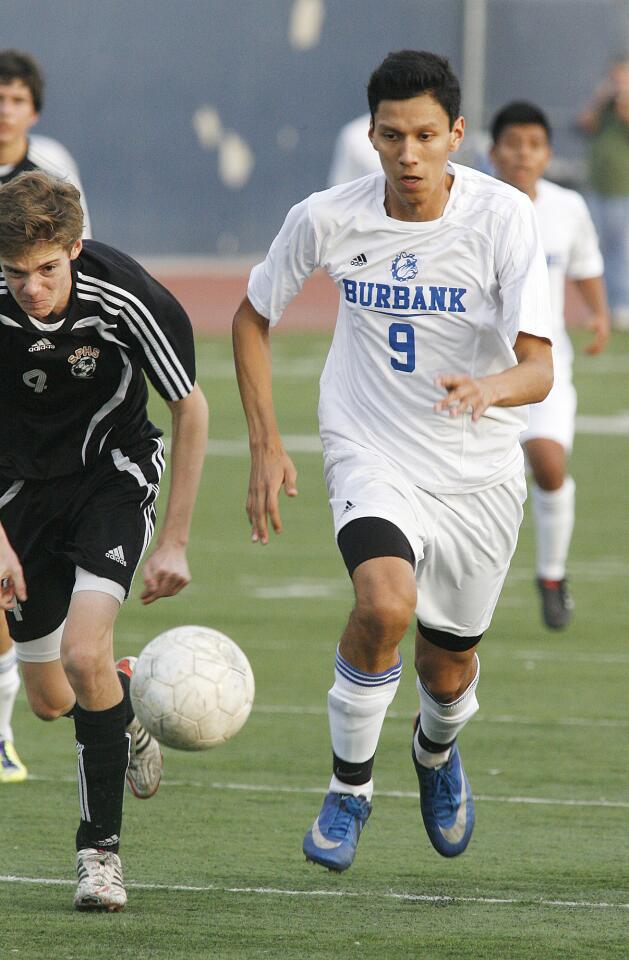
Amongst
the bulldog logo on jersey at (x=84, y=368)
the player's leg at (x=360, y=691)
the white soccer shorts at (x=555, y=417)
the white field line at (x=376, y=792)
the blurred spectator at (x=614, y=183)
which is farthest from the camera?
the blurred spectator at (x=614, y=183)

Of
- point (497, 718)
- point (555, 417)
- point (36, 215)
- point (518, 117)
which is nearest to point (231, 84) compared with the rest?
point (518, 117)

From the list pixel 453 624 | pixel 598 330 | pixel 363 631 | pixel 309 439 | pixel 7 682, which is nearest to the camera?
pixel 363 631

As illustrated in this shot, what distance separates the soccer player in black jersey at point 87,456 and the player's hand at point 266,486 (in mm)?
162

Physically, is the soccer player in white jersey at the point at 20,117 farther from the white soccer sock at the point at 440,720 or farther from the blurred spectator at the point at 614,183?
the blurred spectator at the point at 614,183

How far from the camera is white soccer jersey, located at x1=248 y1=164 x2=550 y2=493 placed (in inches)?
217

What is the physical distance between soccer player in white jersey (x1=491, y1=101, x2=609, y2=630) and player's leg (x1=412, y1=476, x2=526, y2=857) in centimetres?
373

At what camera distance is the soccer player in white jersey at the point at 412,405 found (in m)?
5.36

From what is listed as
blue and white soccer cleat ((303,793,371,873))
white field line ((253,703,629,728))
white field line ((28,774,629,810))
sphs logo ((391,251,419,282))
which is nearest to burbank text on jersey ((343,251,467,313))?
sphs logo ((391,251,419,282))

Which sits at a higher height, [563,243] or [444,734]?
[444,734]

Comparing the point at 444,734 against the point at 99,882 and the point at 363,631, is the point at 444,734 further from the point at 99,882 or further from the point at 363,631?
the point at 99,882

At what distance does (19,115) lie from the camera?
8195mm

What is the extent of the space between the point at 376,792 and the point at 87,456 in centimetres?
186

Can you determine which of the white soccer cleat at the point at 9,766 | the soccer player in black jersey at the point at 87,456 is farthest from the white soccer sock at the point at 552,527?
the soccer player in black jersey at the point at 87,456

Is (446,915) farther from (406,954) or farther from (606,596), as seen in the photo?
(606,596)
